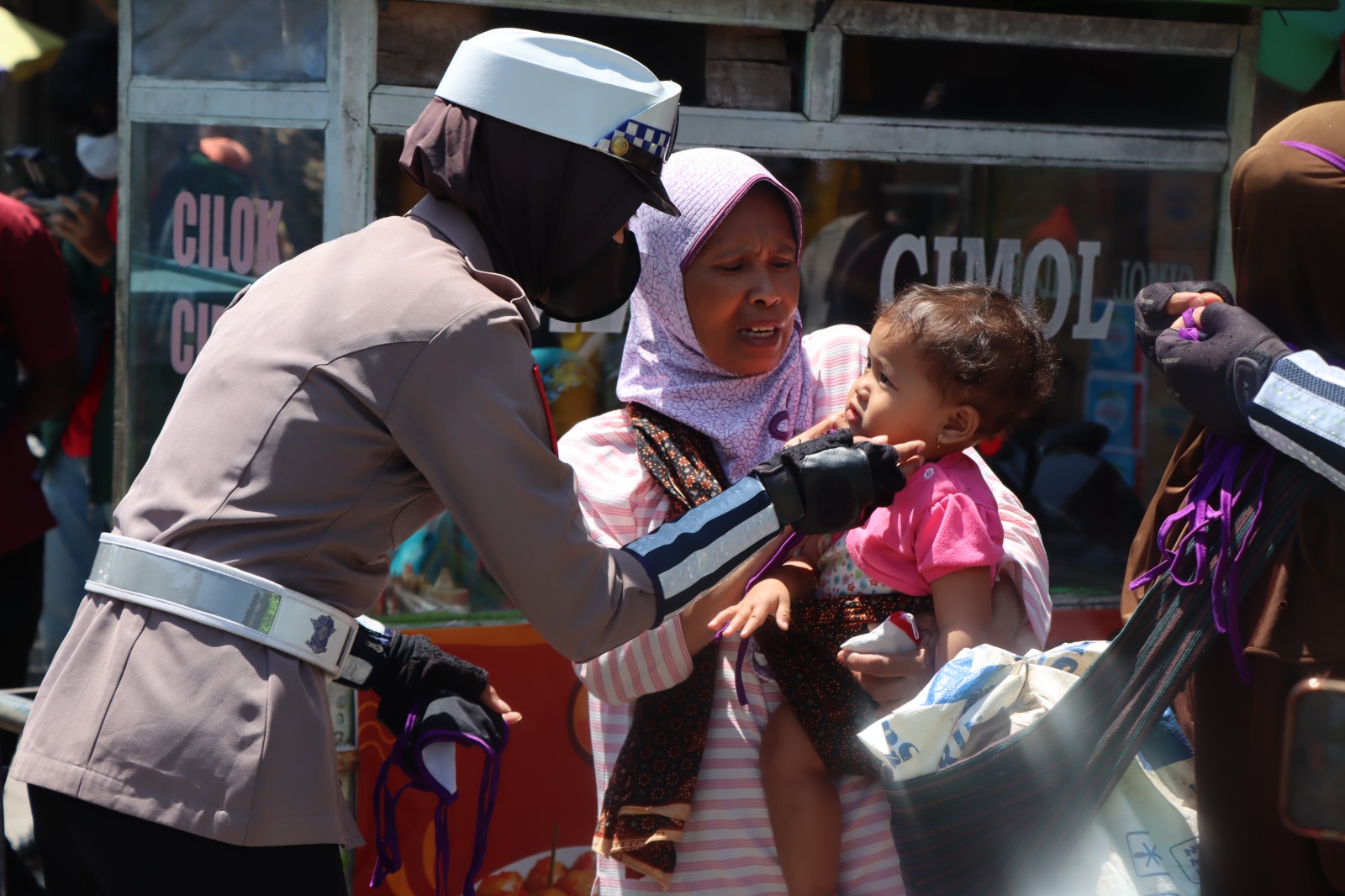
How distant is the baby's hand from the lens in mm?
2086

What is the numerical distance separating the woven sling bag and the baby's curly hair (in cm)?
42

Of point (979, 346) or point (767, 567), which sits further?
point (767, 567)

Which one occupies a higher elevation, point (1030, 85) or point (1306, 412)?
point (1030, 85)

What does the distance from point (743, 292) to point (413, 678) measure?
2.89ft

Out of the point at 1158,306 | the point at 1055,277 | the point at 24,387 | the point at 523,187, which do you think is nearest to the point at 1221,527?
the point at 1158,306

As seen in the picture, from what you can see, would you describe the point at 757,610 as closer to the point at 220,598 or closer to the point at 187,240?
the point at 220,598

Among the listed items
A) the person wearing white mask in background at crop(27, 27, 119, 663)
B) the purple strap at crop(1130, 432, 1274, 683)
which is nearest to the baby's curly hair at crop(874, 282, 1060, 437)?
the purple strap at crop(1130, 432, 1274, 683)

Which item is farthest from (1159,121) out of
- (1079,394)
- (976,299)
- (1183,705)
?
(1183,705)

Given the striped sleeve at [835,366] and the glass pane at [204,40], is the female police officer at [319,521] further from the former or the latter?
the glass pane at [204,40]

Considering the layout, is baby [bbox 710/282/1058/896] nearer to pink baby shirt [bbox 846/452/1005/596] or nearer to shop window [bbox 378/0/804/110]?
pink baby shirt [bbox 846/452/1005/596]

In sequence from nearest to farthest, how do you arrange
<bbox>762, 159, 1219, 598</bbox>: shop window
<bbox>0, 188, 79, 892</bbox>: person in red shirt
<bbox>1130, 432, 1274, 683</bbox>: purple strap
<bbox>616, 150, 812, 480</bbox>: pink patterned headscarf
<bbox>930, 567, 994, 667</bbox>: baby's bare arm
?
<bbox>1130, 432, 1274, 683</bbox>: purple strap, <bbox>930, 567, 994, 667</bbox>: baby's bare arm, <bbox>616, 150, 812, 480</bbox>: pink patterned headscarf, <bbox>0, 188, 79, 892</bbox>: person in red shirt, <bbox>762, 159, 1219, 598</bbox>: shop window

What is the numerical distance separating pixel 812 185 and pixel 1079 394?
44.3 inches

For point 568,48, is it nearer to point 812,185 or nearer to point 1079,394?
point 812,185

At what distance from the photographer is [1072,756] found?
6.12ft
